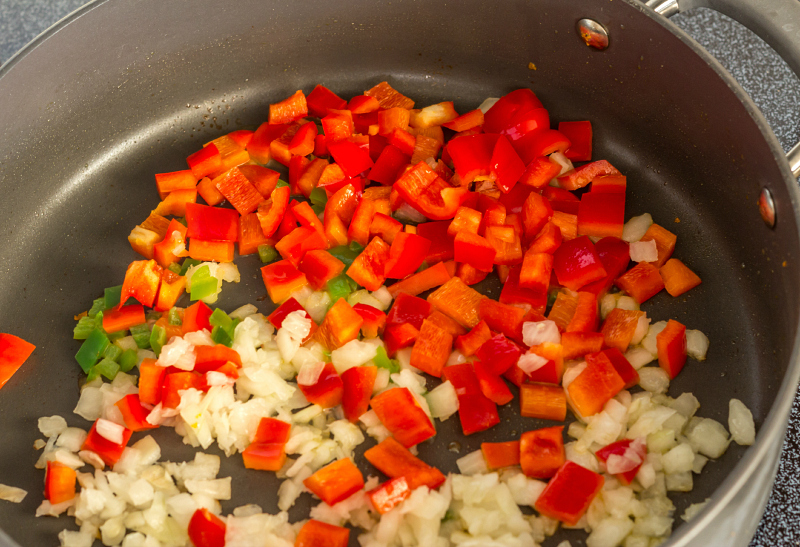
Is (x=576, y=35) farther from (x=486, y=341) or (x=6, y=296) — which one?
(x=6, y=296)


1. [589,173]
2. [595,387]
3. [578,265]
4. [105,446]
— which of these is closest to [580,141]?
[589,173]

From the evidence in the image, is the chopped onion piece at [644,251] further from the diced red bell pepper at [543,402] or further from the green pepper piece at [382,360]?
the green pepper piece at [382,360]

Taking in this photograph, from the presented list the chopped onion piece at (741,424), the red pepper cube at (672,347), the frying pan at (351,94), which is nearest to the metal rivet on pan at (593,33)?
the frying pan at (351,94)

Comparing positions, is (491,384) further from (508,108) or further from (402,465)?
(508,108)

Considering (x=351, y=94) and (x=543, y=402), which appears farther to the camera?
(x=351, y=94)

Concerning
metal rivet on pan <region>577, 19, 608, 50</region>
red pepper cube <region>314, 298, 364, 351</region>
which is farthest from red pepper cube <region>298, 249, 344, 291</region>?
metal rivet on pan <region>577, 19, 608, 50</region>

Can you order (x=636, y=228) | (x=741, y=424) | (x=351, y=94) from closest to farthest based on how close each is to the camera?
A: (x=741, y=424) < (x=636, y=228) < (x=351, y=94)
